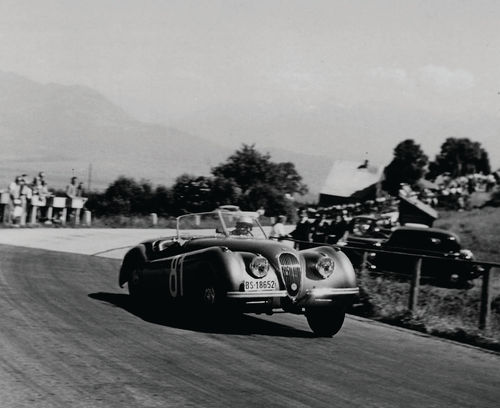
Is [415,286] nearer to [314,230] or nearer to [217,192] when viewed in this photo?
[314,230]

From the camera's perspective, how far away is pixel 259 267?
9.16 m

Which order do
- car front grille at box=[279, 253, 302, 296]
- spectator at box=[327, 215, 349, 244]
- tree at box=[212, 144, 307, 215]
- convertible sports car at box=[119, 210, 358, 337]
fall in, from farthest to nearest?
tree at box=[212, 144, 307, 215]
spectator at box=[327, 215, 349, 244]
car front grille at box=[279, 253, 302, 296]
convertible sports car at box=[119, 210, 358, 337]

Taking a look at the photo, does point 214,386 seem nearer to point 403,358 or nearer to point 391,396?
point 391,396

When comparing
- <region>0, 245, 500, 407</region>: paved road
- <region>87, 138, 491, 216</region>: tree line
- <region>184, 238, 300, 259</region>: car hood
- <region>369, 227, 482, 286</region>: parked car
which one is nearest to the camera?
<region>0, 245, 500, 407</region>: paved road

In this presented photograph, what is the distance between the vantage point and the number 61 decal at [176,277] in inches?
392

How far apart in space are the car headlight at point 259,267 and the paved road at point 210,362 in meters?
0.76

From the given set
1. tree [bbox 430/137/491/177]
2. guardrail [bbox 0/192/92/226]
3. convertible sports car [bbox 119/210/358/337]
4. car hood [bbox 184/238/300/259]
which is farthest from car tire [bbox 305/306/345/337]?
tree [bbox 430/137/491/177]

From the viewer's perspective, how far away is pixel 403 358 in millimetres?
8711

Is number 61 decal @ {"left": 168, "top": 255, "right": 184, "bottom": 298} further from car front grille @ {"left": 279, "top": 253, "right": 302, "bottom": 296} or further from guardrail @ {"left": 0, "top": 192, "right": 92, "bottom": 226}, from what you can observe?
guardrail @ {"left": 0, "top": 192, "right": 92, "bottom": 226}

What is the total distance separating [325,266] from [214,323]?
64.6 inches

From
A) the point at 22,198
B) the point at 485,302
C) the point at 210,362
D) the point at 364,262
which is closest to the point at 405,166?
the point at 22,198

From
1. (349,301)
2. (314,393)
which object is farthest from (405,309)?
(314,393)

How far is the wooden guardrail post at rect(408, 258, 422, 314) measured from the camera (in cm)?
1205

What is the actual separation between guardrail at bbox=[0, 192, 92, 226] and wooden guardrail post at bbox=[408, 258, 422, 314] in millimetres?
17355
